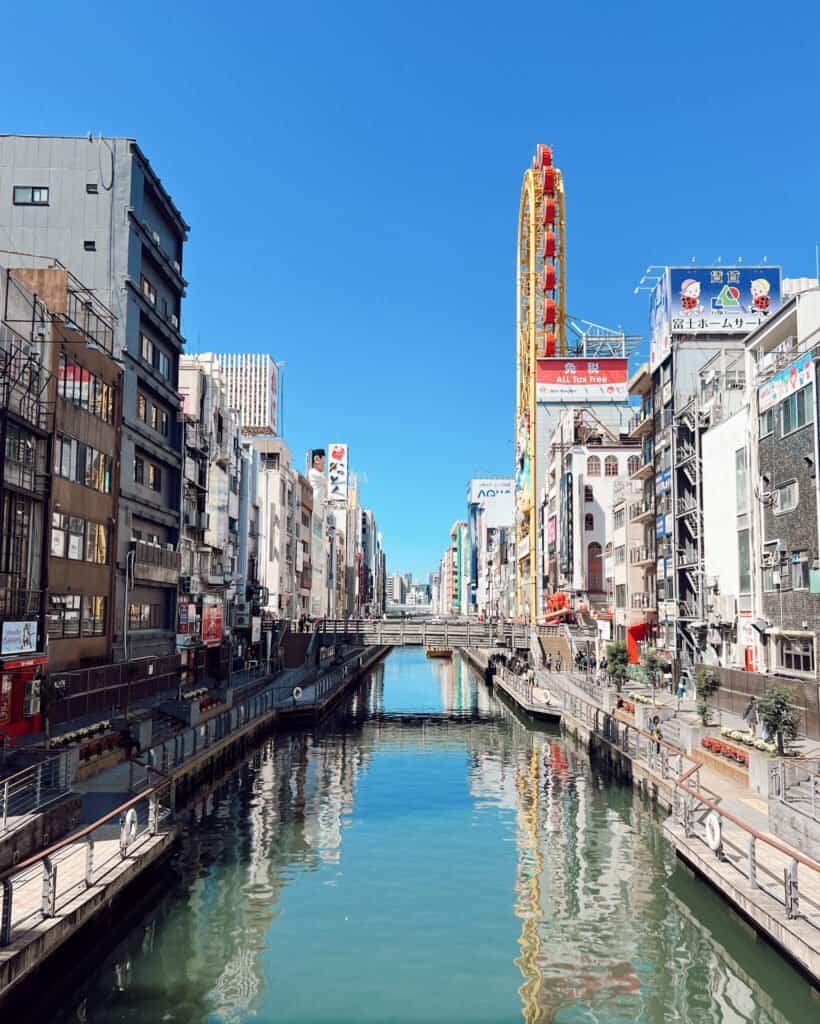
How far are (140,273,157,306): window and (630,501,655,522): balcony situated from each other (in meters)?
Answer: 39.4

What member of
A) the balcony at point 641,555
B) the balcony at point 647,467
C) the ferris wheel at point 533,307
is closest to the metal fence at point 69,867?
the balcony at point 647,467

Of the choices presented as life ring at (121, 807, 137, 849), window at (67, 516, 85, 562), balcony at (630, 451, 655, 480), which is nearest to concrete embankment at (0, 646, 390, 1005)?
life ring at (121, 807, 137, 849)

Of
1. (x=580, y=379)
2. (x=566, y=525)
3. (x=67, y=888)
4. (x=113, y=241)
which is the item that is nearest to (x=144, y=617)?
(x=113, y=241)

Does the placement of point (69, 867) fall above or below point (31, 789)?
below

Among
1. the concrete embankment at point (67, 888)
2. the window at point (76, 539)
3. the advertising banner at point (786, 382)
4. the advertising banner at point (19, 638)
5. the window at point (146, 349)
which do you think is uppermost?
the window at point (146, 349)

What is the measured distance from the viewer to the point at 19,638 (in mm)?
35250

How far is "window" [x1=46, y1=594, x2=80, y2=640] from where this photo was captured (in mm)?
42250

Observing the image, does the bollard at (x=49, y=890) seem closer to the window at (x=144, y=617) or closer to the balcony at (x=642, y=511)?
the window at (x=144, y=617)

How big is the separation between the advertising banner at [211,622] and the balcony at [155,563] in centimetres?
1003

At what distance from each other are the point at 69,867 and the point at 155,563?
3867cm

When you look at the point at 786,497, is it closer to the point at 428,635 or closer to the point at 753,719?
the point at 753,719

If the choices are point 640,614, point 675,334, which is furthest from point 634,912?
point 640,614

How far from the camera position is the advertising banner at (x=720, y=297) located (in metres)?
66.1

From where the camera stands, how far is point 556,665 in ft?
271
